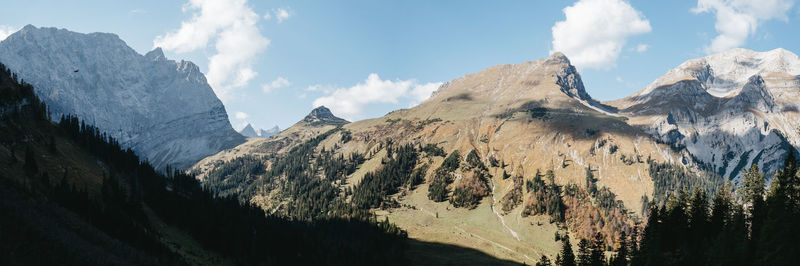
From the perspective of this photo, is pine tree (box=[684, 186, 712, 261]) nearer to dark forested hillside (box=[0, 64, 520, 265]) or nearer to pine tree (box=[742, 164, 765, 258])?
pine tree (box=[742, 164, 765, 258])

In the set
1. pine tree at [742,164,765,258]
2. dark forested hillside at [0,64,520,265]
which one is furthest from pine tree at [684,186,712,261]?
dark forested hillside at [0,64,520,265]

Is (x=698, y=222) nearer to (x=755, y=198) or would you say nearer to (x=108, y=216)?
(x=755, y=198)

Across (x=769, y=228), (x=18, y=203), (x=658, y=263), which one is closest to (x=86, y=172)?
(x=18, y=203)

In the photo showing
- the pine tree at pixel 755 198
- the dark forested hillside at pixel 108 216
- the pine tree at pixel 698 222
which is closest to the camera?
the dark forested hillside at pixel 108 216

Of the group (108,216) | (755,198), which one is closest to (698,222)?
(755,198)

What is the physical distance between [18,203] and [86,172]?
66347mm

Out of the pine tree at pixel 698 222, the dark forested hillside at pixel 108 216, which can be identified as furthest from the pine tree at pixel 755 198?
the dark forested hillside at pixel 108 216

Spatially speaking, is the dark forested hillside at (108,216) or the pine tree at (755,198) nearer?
the dark forested hillside at (108,216)

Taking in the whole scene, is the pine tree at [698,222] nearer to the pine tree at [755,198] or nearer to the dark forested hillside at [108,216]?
the pine tree at [755,198]

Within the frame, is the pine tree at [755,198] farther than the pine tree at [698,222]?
No

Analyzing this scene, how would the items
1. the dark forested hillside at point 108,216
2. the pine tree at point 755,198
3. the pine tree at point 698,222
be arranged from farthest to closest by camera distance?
the pine tree at point 698,222
the pine tree at point 755,198
the dark forested hillside at point 108,216

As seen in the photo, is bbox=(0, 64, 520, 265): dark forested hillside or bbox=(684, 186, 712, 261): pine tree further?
bbox=(684, 186, 712, 261): pine tree

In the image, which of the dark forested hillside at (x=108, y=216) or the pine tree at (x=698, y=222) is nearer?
the dark forested hillside at (x=108, y=216)

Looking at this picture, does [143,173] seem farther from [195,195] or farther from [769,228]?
[769,228]
